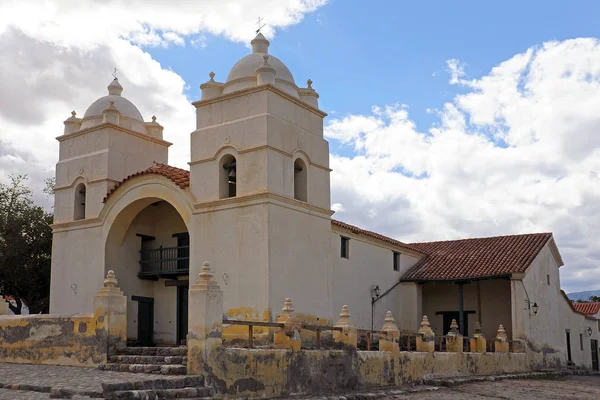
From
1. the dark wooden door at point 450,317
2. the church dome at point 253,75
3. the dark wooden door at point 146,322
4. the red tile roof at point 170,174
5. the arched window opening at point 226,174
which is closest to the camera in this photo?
the arched window opening at point 226,174

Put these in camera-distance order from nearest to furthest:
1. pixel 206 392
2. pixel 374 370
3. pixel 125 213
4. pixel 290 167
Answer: pixel 206 392 < pixel 374 370 < pixel 290 167 < pixel 125 213

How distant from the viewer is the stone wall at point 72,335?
50.5 feet

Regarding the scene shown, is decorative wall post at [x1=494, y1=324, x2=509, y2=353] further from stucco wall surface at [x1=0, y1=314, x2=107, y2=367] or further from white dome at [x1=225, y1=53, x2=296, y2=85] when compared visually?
stucco wall surface at [x1=0, y1=314, x2=107, y2=367]

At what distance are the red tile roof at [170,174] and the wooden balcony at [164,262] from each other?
2.11 m

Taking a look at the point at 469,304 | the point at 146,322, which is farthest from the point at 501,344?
the point at 146,322

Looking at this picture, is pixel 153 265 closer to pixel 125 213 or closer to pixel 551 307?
pixel 125 213

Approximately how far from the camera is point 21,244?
2538 cm

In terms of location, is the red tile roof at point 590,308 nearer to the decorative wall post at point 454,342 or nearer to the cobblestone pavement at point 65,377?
the decorative wall post at point 454,342

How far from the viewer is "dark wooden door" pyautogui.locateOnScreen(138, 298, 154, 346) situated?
21062 mm

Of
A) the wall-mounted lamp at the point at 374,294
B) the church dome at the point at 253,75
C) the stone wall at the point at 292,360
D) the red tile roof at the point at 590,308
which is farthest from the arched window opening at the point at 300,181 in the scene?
the red tile roof at the point at 590,308

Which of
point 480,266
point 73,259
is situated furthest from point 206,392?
point 480,266

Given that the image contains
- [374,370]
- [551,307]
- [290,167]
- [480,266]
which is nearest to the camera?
[374,370]

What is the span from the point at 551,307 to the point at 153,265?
15.5 m

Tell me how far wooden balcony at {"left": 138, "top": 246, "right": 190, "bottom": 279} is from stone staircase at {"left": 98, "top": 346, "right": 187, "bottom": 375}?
4820 millimetres
